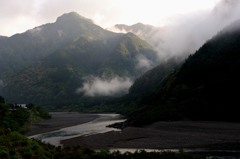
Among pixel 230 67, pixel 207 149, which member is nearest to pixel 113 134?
pixel 207 149

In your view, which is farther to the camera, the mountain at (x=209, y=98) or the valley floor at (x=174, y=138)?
the mountain at (x=209, y=98)

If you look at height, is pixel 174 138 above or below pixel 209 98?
below

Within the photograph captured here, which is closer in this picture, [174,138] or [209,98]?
[174,138]

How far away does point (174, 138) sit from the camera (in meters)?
115

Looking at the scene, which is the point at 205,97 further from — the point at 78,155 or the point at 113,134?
the point at 78,155

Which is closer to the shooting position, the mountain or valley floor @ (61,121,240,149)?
valley floor @ (61,121,240,149)

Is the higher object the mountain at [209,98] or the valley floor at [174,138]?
the mountain at [209,98]

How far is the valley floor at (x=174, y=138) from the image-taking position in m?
99.1

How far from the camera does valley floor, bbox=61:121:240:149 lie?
99.1m

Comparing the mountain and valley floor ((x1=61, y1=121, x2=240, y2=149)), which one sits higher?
the mountain

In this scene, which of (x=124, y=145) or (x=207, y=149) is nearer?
(x=207, y=149)

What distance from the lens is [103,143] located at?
115 m

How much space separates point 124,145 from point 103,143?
885 centimetres

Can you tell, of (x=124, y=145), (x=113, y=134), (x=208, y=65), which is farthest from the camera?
(x=208, y=65)
